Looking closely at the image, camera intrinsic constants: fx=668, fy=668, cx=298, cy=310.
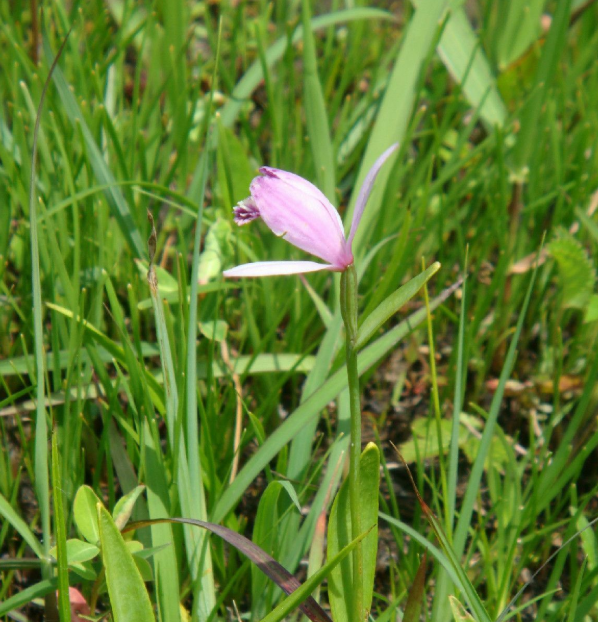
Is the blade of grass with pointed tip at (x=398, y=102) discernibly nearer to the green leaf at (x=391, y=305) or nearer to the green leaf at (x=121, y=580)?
the green leaf at (x=391, y=305)

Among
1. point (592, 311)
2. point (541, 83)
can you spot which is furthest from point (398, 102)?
point (592, 311)

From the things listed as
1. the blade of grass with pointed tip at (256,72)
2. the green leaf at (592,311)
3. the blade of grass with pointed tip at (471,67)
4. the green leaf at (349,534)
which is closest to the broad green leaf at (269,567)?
the green leaf at (349,534)

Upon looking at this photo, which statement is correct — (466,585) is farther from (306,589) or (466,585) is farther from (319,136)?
(319,136)

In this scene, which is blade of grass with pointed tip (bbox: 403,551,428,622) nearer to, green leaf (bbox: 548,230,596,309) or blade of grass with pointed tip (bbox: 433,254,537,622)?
blade of grass with pointed tip (bbox: 433,254,537,622)

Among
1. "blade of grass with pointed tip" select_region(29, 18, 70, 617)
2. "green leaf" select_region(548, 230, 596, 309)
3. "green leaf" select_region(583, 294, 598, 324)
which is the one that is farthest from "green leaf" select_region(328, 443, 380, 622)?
"green leaf" select_region(548, 230, 596, 309)

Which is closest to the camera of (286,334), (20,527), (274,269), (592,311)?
(274,269)
